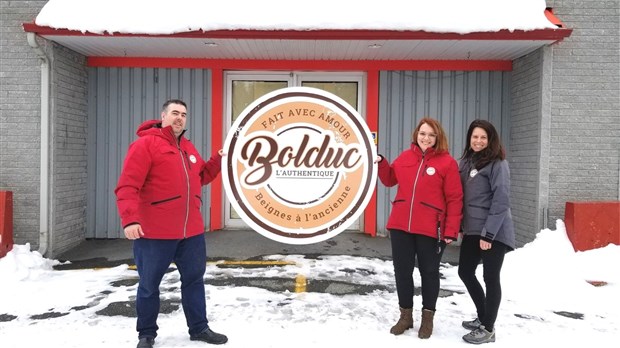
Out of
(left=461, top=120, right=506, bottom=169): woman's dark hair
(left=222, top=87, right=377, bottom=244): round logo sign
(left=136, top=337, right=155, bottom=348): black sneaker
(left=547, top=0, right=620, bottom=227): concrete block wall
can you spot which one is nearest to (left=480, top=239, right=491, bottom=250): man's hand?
(left=461, top=120, right=506, bottom=169): woman's dark hair

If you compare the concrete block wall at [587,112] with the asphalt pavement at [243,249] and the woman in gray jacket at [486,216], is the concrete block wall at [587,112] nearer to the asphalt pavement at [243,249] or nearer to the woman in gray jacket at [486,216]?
the asphalt pavement at [243,249]

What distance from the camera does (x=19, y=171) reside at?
5.63 meters

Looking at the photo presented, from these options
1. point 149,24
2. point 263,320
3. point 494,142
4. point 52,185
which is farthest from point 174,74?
point 494,142

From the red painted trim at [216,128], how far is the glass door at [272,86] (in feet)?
0.47

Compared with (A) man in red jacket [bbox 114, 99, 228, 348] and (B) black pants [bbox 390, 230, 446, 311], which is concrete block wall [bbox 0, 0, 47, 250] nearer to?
(A) man in red jacket [bbox 114, 99, 228, 348]

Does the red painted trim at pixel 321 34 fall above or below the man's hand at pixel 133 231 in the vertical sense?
above

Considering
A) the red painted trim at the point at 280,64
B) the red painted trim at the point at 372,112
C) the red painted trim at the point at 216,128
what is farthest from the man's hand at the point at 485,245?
the red painted trim at the point at 216,128

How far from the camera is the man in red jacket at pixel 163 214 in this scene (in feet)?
9.34

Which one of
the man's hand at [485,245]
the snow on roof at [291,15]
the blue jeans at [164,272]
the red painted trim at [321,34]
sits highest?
the snow on roof at [291,15]

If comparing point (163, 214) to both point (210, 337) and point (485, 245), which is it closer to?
point (210, 337)

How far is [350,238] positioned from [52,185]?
436 centimetres

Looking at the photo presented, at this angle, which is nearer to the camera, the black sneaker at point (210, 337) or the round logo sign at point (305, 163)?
the black sneaker at point (210, 337)

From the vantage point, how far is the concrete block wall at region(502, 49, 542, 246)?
5703mm

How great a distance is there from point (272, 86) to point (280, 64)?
0.47 m
